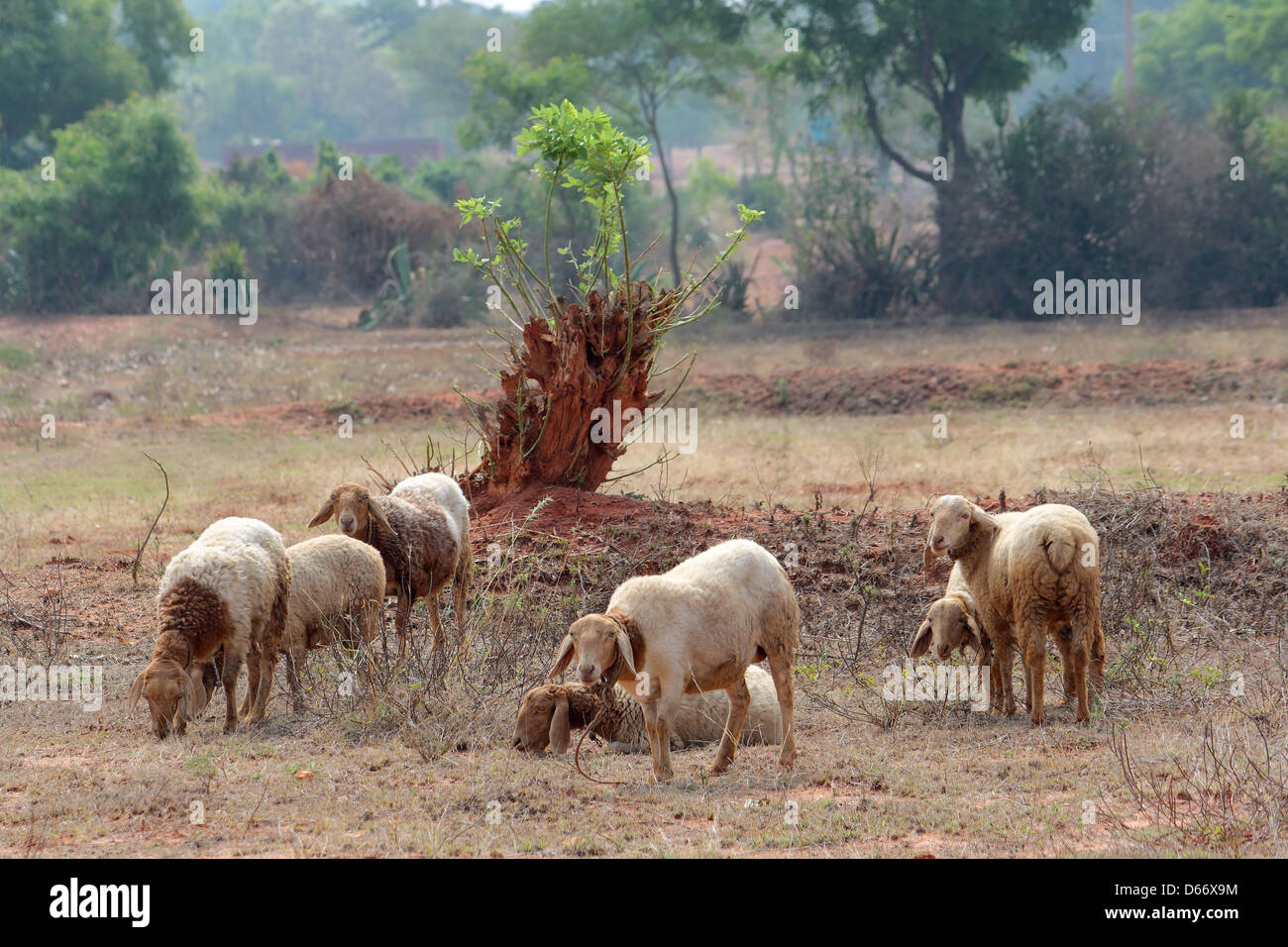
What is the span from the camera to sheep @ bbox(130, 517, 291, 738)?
22.3 ft

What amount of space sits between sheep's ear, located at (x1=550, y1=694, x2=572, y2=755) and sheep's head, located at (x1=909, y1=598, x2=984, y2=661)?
201cm

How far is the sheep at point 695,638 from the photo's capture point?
226 inches

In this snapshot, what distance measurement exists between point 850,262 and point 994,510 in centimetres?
2254

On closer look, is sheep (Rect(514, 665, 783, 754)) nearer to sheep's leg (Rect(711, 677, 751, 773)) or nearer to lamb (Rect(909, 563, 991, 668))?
sheep's leg (Rect(711, 677, 751, 773))

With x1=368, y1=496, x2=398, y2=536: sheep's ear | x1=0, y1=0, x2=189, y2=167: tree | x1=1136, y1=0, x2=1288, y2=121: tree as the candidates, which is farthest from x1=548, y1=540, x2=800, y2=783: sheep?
x1=1136, y1=0, x2=1288, y2=121: tree

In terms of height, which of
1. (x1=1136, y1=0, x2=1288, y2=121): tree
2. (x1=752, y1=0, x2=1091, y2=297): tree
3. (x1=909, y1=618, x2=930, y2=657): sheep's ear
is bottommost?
(x1=909, y1=618, x2=930, y2=657): sheep's ear

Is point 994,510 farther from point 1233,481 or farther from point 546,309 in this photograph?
point 1233,481

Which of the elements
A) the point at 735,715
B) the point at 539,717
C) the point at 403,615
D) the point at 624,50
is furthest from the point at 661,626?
the point at 624,50

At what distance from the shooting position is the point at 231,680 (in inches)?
281

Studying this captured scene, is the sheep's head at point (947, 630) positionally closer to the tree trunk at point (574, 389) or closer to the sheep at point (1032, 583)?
the sheep at point (1032, 583)

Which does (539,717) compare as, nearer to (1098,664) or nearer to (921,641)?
(921,641)

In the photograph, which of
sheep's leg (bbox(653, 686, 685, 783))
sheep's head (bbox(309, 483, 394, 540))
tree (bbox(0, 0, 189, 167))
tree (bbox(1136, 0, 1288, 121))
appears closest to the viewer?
sheep's leg (bbox(653, 686, 685, 783))

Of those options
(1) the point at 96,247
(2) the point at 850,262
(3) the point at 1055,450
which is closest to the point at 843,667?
(3) the point at 1055,450

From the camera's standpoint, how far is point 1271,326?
89.1 ft
